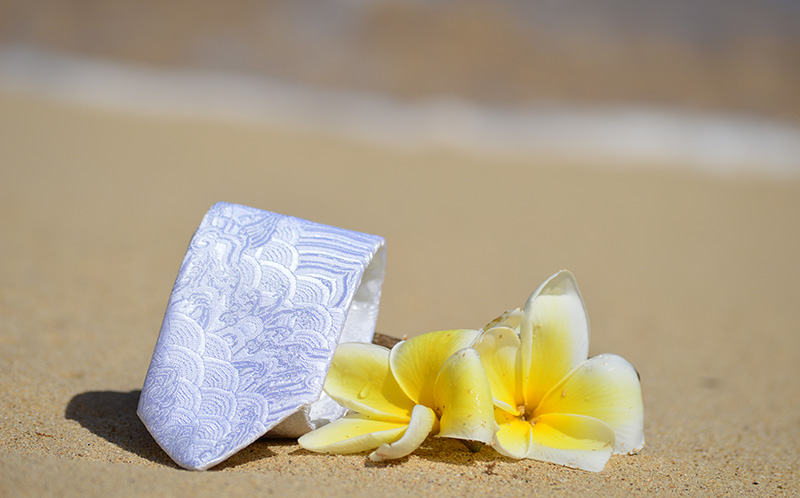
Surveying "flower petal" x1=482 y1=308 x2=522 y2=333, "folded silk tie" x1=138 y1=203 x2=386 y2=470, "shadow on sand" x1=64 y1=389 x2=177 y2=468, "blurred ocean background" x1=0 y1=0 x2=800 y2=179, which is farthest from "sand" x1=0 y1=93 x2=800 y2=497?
"blurred ocean background" x1=0 y1=0 x2=800 y2=179

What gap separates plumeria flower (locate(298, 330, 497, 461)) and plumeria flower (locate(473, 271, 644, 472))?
0.12 meters

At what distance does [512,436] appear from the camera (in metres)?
2.05

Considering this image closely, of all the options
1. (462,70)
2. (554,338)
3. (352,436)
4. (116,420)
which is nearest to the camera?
(352,436)

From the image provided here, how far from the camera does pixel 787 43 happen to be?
1488cm

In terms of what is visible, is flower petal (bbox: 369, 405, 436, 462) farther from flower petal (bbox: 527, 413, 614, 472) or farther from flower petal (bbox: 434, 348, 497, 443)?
flower petal (bbox: 527, 413, 614, 472)

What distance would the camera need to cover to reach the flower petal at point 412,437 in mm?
1905

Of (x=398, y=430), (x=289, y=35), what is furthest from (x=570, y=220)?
(x=289, y=35)

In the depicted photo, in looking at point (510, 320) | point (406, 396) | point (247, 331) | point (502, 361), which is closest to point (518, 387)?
point (502, 361)

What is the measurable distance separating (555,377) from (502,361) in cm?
16

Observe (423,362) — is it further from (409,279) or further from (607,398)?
(409,279)

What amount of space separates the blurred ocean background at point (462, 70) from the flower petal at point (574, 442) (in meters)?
7.88

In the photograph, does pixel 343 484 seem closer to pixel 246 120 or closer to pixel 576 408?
pixel 576 408

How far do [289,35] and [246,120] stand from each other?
5.24 metres

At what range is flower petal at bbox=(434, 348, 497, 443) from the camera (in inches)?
75.7
